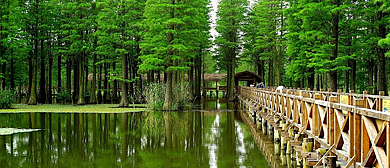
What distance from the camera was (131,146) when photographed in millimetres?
10094

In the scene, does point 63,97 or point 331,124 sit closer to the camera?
point 331,124

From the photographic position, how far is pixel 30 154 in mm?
8922

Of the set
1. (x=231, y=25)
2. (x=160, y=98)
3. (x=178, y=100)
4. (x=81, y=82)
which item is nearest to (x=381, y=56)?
(x=178, y=100)

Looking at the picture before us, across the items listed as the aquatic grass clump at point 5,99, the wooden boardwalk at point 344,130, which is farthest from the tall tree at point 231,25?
the wooden boardwalk at point 344,130

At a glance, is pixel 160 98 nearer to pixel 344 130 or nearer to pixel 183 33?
pixel 183 33

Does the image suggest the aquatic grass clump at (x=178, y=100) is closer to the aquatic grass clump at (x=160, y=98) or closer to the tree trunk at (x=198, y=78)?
the aquatic grass clump at (x=160, y=98)

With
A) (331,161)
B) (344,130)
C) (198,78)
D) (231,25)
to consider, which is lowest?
(331,161)

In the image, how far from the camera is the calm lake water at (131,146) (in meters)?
8.20

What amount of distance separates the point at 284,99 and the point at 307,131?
10.3 feet

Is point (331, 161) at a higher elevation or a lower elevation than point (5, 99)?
lower

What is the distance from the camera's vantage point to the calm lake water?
8195mm

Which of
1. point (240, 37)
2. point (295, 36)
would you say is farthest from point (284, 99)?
point (240, 37)

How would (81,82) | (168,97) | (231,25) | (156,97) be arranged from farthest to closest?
(231,25) → (81,82) → (156,97) → (168,97)

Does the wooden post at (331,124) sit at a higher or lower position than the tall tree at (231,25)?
lower
